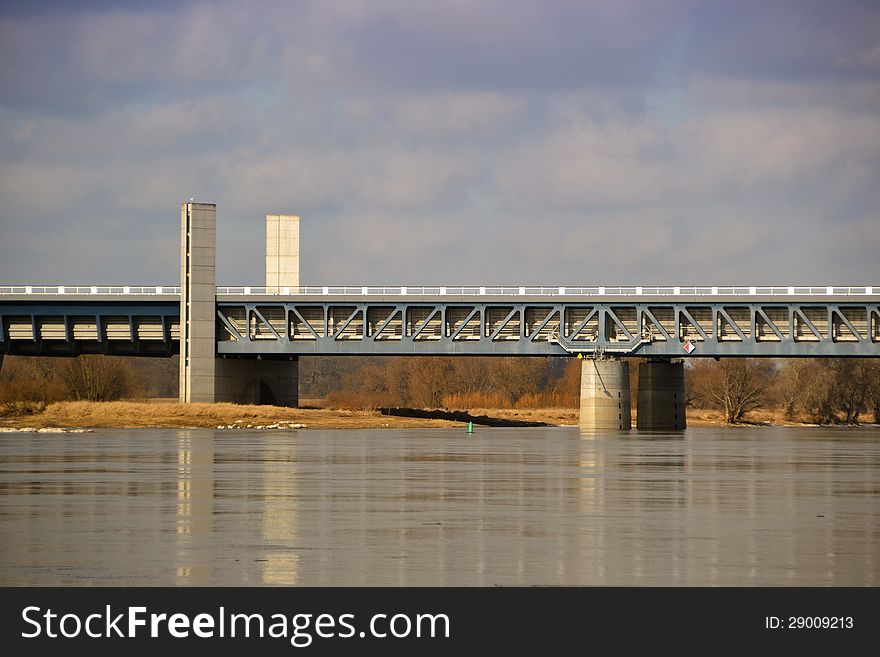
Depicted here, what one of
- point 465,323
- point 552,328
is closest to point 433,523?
point 465,323

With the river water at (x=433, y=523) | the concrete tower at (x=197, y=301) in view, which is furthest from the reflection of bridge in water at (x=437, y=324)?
the river water at (x=433, y=523)

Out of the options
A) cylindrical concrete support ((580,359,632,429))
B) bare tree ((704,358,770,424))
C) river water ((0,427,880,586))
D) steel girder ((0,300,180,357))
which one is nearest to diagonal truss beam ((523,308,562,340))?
cylindrical concrete support ((580,359,632,429))

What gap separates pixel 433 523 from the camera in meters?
22.9

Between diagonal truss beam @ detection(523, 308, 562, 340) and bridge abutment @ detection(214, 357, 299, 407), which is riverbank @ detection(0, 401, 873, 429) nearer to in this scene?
bridge abutment @ detection(214, 357, 299, 407)

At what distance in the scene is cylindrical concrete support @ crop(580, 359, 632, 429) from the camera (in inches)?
Result: 3915

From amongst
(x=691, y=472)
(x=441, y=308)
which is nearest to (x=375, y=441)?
(x=691, y=472)

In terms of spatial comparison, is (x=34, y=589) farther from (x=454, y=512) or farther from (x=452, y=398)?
(x=452, y=398)

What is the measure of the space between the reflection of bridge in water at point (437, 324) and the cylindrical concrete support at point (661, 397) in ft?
0.33

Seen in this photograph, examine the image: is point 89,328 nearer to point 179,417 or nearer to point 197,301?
point 197,301

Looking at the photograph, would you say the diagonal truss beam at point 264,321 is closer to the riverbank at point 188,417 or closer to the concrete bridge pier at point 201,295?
the concrete bridge pier at point 201,295

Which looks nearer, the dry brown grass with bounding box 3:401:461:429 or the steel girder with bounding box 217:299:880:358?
the dry brown grass with bounding box 3:401:461:429

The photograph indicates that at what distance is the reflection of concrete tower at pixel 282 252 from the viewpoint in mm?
103375

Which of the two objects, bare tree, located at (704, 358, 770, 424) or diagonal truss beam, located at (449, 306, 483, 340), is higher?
diagonal truss beam, located at (449, 306, 483, 340)

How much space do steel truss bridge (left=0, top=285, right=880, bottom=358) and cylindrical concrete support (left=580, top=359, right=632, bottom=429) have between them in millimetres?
1872
